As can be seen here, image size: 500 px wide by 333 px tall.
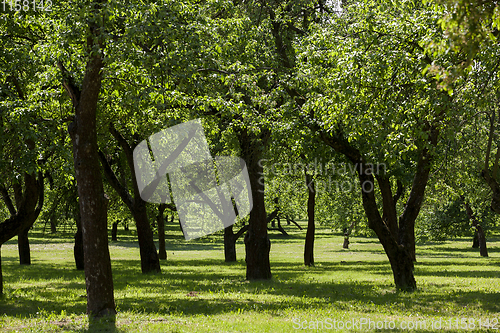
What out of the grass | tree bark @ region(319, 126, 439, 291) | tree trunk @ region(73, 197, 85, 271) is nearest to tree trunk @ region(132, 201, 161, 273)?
the grass

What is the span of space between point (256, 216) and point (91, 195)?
31.0 ft

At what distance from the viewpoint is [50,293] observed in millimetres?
16125

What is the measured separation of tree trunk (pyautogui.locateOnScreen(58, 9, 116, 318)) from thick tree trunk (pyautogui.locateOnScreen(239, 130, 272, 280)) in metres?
8.71

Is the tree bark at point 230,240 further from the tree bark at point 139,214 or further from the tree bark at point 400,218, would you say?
the tree bark at point 400,218

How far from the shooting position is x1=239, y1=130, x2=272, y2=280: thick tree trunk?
18.6 m

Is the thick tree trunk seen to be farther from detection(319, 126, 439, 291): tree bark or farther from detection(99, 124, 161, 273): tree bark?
detection(99, 124, 161, 273): tree bark

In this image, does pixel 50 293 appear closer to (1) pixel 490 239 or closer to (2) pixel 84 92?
(2) pixel 84 92

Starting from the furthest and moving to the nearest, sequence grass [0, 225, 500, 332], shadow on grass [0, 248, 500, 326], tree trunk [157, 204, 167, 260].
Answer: tree trunk [157, 204, 167, 260] → shadow on grass [0, 248, 500, 326] → grass [0, 225, 500, 332]

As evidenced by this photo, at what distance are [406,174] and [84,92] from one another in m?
16.0

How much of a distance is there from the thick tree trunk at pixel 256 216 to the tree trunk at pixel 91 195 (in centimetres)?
871

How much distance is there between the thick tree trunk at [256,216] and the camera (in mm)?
18641

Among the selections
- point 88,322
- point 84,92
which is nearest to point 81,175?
point 84,92

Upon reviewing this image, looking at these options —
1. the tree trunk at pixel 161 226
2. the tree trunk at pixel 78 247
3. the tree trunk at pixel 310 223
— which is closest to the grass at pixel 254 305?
the tree trunk at pixel 78 247

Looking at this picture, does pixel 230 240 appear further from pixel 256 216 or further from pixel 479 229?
pixel 479 229
